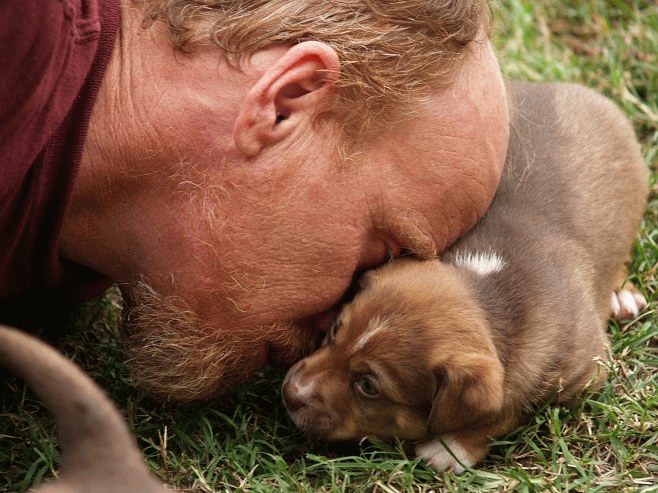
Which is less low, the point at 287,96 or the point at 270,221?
the point at 287,96

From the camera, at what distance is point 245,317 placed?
11.6 ft

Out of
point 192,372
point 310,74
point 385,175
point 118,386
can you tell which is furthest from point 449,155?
point 118,386

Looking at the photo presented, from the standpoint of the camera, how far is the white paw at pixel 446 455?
3514mm

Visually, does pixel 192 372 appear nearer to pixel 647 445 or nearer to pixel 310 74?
pixel 310 74

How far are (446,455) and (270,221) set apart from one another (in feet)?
3.24

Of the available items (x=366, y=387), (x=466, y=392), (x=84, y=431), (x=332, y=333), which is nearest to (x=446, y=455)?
(x=466, y=392)

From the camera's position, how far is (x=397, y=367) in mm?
3555

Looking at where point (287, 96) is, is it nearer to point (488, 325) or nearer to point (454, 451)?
point (488, 325)

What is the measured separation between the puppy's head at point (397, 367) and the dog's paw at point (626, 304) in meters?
0.98

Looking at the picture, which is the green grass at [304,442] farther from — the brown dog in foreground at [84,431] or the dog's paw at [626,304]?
the brown dog in foreground at [84,431]

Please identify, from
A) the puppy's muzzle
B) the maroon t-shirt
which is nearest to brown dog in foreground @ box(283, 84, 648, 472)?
the puppy's muzzle

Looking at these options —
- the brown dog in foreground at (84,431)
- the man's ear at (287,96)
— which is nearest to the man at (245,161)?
the man's ear at (287,96)

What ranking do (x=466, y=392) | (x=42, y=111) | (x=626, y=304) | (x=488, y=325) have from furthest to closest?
(x=626, y=304) < (x=488, y=325) < (x=466, y=392) < (x=42, y=111)

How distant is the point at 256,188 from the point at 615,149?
6.40ft
